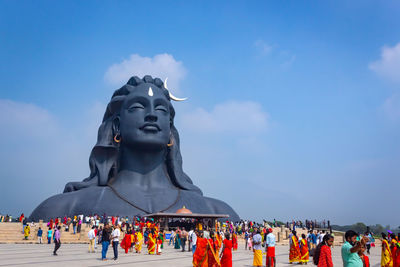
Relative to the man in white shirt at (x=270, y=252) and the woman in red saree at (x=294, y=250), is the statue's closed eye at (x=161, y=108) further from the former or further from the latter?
the man in white shirt at (x=270, y=252)

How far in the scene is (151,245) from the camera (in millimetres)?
14766

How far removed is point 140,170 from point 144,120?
4.02 m

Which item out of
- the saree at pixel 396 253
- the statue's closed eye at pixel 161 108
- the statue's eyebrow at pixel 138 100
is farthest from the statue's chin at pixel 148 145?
the saree at pixel 396 253

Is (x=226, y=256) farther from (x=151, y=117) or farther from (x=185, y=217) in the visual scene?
(x=151, y=117)

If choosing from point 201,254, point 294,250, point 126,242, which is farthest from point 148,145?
point 201,254

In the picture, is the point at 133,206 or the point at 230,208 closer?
the point at 133,206

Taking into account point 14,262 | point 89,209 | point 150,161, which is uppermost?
point 150,161

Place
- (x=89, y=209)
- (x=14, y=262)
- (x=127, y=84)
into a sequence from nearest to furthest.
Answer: (x=14, y=262) → (x=89, y=209) → (x=127, y=84)

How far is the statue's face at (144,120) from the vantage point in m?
30.3

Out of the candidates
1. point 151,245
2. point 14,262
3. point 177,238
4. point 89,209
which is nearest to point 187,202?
point 89,209

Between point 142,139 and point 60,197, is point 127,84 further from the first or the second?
point 60,197

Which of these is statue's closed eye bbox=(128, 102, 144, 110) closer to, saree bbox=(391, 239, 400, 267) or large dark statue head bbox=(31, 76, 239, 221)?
large dark statue head bbox=(31, 76, 239, 221)

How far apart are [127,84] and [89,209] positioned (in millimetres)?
10585

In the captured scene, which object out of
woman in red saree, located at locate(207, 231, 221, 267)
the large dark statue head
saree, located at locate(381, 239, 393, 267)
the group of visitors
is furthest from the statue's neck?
saree, located at locate(381, 239, 393, 267)
